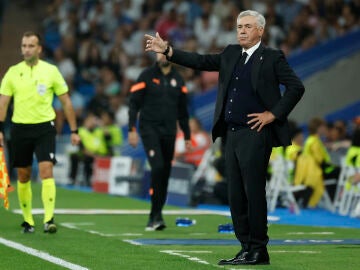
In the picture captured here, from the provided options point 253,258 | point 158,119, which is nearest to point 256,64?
point 253,258

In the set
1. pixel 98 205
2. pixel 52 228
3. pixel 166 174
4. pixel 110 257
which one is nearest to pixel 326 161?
pixel 98 205

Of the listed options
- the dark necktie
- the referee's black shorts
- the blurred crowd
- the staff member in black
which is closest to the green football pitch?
the staff member in black

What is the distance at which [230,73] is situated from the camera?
10328 millimetres

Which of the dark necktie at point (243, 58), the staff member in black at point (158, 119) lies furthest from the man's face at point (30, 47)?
the dark necktie at point (243, 58)

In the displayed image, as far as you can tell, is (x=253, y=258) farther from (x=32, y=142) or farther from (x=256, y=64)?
(x=32, y=142)

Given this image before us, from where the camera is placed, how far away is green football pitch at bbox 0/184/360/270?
34.2ft

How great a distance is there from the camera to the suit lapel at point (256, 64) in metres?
10.2

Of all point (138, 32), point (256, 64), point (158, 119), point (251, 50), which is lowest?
point (158, 119)

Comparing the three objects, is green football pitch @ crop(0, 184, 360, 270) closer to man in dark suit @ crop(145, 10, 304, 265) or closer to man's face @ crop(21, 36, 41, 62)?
man in dark suit @ crop(145, 10, 304, 265)

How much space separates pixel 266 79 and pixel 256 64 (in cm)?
15

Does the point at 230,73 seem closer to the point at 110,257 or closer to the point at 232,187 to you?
the point at 232,187

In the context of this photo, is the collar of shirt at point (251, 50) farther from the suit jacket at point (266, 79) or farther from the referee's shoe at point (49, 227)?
the referee's shoe at point (49, 227)

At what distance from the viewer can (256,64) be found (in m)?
10.2

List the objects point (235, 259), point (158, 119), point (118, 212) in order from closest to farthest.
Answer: point (235, 259)
point (158, 119)
point (118, 212)
